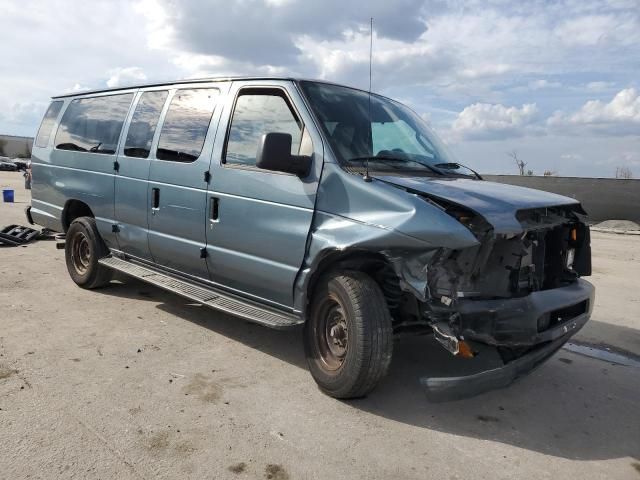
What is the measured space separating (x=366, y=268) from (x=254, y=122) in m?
1.54

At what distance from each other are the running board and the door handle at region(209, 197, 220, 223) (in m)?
0.64

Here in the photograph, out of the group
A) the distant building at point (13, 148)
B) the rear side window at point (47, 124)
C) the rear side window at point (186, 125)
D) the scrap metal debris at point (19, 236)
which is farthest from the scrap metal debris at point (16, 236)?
the distant building at point (13, 148)

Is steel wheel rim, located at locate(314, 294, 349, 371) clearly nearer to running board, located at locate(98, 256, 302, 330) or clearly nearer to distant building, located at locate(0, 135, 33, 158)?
running board, located at locate(98, 256, 302, 330)

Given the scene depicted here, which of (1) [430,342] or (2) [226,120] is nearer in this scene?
(2) [226,120]

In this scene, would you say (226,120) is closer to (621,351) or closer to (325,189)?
(325,189)

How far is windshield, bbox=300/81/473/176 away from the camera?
12.7 ft

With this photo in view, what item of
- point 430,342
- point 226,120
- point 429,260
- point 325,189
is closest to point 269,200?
point 325,189

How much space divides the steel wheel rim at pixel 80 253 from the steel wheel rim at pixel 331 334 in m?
3.55

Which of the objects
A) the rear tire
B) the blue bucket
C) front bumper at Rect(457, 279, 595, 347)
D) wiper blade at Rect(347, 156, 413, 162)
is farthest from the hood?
the blue bucket

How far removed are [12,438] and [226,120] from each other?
8.96 feet

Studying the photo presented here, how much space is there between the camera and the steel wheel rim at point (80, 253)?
6.13 metres

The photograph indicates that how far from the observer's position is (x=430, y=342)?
4.98 meters

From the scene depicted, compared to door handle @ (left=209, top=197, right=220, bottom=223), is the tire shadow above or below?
below

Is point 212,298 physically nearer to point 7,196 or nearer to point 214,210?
point 214,210
